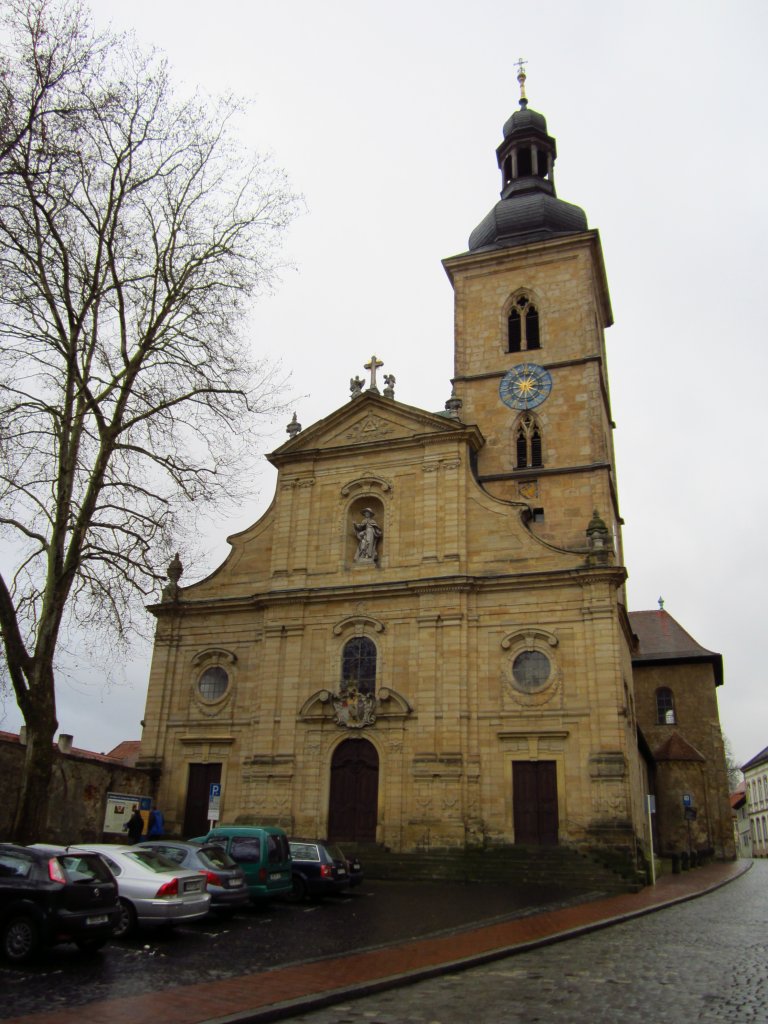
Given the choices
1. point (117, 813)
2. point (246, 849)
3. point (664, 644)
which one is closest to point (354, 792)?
point (117, 813)

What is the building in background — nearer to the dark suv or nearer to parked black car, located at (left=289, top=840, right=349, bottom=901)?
parked black car, located at (left=289, top=840, right=349, bottom=901)

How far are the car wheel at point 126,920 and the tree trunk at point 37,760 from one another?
286 centimetres

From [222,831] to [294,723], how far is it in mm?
11172

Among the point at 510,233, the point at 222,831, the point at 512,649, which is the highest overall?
the point at 510,233

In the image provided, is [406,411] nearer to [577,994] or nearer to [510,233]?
[510,233]

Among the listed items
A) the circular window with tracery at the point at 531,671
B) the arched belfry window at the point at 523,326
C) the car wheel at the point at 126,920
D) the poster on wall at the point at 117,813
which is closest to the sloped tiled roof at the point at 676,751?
the circular window with tracery at the point at 531,671

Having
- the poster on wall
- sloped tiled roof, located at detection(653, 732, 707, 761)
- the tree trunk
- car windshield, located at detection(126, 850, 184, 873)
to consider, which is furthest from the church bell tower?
car windshield, located at detection(126, 850, 184, 873)

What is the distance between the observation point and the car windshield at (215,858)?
1487 centimetres

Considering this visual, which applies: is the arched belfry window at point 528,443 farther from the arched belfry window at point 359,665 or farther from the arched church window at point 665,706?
the arched church window at point 665,706

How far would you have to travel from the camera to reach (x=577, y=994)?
925 centimetres

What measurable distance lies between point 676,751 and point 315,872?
27746mm

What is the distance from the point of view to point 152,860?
1355 centimetres

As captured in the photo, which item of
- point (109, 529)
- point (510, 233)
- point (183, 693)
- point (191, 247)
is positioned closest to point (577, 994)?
point (109, 529)

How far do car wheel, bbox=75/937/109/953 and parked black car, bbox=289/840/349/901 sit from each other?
24.4 ft
